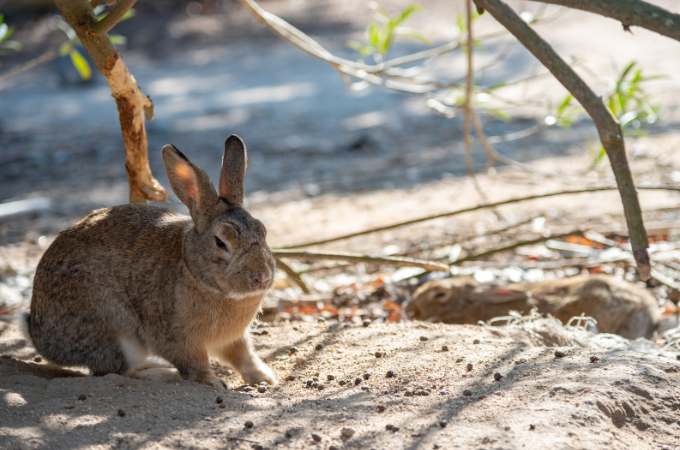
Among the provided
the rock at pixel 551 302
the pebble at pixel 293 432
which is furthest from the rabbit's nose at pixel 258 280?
the rock at pixel 551 302

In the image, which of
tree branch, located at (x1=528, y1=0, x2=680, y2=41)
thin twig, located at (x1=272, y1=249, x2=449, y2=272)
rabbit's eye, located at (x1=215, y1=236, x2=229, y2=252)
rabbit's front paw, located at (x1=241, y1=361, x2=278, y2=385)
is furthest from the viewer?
thin twig, located at (x1=272, y1=249, x2=449, y2=272)

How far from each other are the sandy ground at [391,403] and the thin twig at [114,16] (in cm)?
168

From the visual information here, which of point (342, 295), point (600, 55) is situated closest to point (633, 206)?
point (342, 295)

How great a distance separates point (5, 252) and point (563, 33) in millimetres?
11893

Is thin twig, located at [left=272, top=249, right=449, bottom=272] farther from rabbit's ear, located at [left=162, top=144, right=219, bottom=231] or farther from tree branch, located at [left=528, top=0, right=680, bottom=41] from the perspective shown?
tree branch, located at [left=528, top=0, right=680, bottom=41]

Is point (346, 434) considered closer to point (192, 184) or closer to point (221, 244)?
point (221, 244)

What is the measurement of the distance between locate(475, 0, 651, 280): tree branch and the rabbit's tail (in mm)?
2752

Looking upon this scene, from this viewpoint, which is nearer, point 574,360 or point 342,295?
point 574,360

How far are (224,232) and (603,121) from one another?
174cm

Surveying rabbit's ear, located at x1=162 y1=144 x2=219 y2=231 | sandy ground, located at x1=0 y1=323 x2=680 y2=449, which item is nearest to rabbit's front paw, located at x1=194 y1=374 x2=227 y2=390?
sandy ground, located at x1=0 y1=323 x2=680 y2=449

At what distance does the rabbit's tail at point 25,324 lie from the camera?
5113 millimetres

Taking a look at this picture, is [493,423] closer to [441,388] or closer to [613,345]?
[441,388]

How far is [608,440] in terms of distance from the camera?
367 centimetres

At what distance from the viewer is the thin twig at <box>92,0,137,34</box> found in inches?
185
